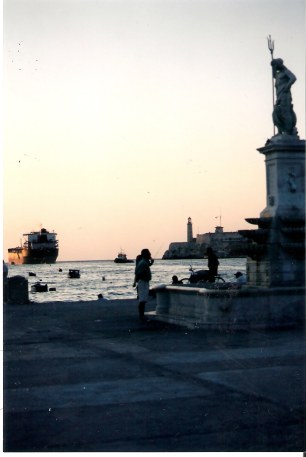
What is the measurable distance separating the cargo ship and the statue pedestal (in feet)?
482

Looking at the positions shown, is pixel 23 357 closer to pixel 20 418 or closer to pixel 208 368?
pixel 208 368

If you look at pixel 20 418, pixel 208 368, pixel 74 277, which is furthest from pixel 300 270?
pixel 74 277

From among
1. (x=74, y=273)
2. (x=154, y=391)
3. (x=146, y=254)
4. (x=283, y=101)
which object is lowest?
(x=74, y=273)

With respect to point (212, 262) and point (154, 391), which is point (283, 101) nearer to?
point (212, 262)

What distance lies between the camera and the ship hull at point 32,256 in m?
169

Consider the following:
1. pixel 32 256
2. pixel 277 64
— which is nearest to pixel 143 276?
pixel 277 64

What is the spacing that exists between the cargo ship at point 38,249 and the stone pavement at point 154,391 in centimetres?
14950

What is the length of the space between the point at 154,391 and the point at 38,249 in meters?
163

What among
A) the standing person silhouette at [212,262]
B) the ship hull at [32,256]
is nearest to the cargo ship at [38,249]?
the ship hull at [32,256]

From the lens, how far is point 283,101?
15.0m

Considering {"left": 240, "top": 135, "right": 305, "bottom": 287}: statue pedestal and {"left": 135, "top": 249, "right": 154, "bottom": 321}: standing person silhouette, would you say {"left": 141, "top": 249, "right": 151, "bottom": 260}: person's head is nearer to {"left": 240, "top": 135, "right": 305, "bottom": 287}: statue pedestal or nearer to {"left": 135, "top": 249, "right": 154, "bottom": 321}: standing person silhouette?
{"left": 135, "top": 249, "right": 154, "bottom": 321}: standing person silhouette

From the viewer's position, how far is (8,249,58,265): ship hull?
168875 millimetres

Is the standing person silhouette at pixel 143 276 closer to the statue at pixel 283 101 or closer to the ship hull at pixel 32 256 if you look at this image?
the statue at pixel 283 101

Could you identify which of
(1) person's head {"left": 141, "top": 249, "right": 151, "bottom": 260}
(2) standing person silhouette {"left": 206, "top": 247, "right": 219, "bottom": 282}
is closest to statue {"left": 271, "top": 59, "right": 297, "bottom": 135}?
(1) person's head {"left": 141, "top": 249, "right": 151, "bottom": 260}
